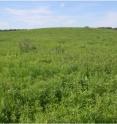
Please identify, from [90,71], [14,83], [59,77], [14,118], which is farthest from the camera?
[90,71]

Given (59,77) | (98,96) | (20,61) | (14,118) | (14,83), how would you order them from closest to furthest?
(14,118), (98,96), (14,83), (59,77), (20,61)

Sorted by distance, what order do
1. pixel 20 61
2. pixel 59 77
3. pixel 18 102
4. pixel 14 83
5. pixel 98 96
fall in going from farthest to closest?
pixel 20 61 < pixel 59 77 < pixel 14 83 < pixel 98 96 < pixel 18 102

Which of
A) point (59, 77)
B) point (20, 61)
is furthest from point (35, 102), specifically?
point (20, 61)

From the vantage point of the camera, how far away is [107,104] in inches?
272

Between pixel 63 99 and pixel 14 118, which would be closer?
pixel 14 118

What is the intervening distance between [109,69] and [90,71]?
88cm

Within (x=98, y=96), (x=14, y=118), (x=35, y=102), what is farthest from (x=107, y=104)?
(x=14, y=118)

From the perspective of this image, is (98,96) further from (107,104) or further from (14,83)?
(14,83)

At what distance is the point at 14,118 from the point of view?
20.1 ft

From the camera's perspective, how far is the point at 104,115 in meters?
6.26

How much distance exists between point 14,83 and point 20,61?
398cm

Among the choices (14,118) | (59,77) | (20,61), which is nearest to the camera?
A: (14,118)

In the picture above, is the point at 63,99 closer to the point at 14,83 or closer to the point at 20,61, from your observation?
the point at 14,83

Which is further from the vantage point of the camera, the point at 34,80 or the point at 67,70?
the point at 67,70
